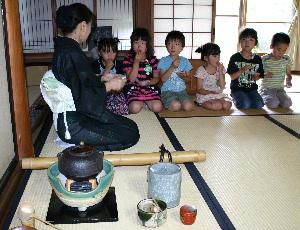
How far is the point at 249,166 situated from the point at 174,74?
204cm

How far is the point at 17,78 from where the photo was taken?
2588 millimetres

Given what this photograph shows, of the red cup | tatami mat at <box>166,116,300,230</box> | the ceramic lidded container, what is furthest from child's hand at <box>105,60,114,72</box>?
the red cup

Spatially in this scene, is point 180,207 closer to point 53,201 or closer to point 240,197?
point 240,197

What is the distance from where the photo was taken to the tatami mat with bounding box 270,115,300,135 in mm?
3695

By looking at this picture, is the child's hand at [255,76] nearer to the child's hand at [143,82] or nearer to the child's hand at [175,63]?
the child's hand at [175,63]

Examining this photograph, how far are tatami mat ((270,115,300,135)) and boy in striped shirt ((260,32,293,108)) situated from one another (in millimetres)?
507

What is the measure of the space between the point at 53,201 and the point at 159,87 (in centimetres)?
285

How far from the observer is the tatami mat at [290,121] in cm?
370

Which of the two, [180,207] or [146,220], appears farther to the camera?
[180,207]

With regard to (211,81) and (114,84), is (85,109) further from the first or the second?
(211,81)

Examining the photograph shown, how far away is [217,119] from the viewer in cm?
397

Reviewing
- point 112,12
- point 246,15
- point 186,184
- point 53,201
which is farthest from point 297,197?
point 246,15

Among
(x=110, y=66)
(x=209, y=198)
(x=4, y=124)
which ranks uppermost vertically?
(x=110, y=66)

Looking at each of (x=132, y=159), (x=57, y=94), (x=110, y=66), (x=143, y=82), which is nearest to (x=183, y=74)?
(x=143, y=82)
